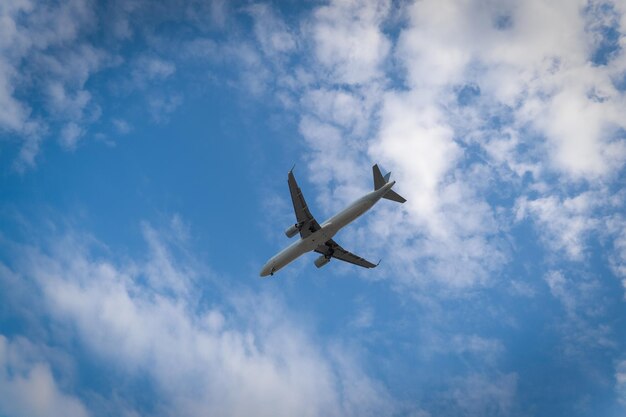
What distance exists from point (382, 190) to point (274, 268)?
17271 millimetres

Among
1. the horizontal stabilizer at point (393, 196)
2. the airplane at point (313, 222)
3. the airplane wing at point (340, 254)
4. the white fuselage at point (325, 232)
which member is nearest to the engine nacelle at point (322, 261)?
the airplane wing at point (340, 254)

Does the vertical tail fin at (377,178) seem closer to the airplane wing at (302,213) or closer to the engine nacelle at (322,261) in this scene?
the airplane wing at (302,213)

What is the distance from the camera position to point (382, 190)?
66188mm

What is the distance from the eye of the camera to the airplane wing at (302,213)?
67.9 m

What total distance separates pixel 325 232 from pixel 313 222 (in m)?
1.82

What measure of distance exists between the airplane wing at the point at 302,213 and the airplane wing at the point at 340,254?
8.37 metres

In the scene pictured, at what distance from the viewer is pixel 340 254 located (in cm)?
8031

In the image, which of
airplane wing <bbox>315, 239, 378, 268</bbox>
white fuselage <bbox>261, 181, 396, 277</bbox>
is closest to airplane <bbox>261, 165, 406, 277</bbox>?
white fuselage <bbox>261, 181, 396, 277</bbox>

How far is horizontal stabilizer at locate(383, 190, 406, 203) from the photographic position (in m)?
68.7

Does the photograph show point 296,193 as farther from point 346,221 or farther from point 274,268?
point 274,268

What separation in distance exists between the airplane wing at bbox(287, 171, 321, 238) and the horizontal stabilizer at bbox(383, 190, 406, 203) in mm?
8684

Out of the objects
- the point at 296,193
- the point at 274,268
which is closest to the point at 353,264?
the point at 274,268

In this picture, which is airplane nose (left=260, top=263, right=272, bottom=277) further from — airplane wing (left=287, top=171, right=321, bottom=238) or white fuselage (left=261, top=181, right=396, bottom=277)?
airplane wing (left=287, top=171, right=321, bottom=238)

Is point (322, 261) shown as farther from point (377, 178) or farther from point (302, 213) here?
point (377, 178)
